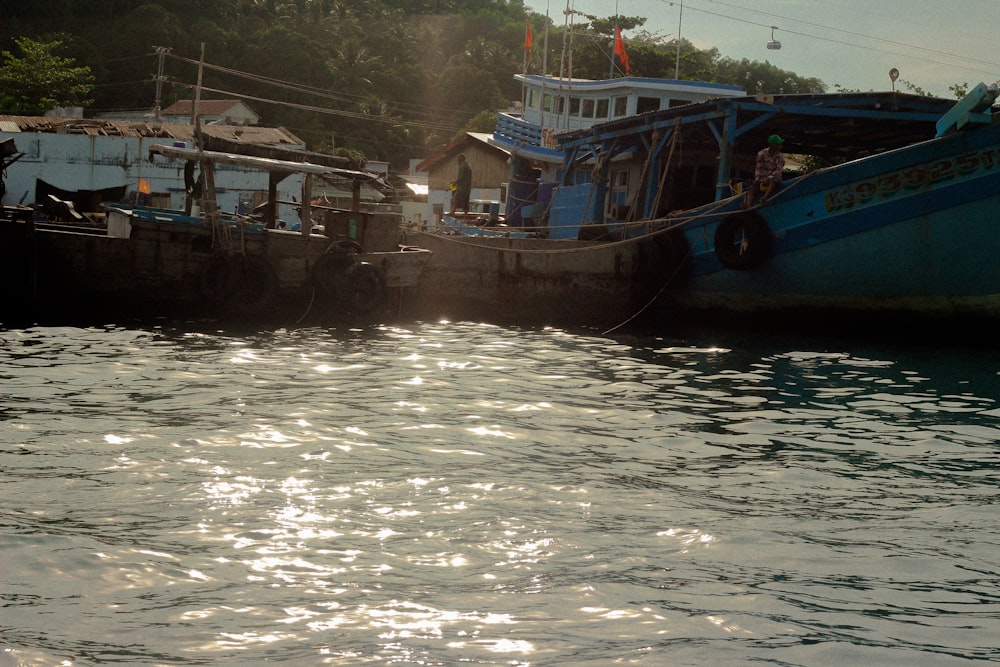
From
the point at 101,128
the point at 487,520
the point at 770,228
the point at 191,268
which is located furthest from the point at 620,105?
the point at 487,520

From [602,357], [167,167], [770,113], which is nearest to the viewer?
[602,357]

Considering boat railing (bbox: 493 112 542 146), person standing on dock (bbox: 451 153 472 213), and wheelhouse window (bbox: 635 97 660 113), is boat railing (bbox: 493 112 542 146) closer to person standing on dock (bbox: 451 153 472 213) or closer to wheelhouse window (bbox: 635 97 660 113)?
wheelhouse window (bbox: 635 97 660 113)

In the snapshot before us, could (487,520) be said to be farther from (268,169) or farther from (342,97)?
(342,97)

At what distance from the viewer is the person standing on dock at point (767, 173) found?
52.2ft

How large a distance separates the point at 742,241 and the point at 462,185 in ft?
30.2

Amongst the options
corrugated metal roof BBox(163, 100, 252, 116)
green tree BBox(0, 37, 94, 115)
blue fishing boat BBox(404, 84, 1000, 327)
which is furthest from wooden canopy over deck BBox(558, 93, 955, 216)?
corrugated metal roof BBox(163, 100, 252, 116)

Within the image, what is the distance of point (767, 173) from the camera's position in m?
16.1

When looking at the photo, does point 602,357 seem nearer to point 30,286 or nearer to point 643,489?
point 643,489

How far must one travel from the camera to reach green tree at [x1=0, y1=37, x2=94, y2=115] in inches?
1797

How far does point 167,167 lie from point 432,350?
1045 inches

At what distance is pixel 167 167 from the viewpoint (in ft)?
120

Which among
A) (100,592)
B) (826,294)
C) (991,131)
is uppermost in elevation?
(991,131)

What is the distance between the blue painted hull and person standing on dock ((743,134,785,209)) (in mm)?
219

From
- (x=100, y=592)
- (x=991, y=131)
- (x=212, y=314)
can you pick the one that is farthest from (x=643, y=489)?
(x=212, y=314)
